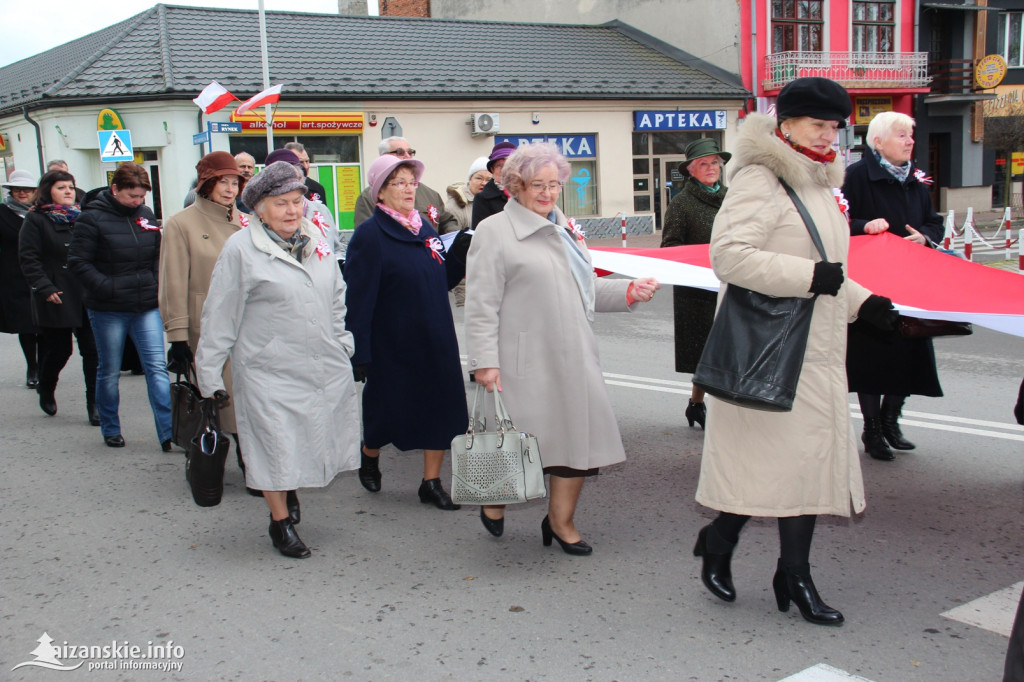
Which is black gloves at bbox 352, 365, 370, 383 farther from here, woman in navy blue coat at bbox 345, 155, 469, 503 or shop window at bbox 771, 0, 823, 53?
shop window at bbox 771, 0, 823, 53

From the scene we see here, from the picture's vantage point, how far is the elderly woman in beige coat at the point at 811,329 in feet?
11.4

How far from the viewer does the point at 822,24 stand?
104ft

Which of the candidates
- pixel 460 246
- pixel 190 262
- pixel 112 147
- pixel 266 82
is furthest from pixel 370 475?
pixel 266 82

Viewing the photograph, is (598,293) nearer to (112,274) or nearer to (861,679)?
(861,679)

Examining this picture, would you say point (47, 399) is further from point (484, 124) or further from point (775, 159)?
point (484, 124)

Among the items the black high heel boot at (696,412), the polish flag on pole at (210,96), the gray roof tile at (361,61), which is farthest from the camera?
the gray roof tile at (361,61)

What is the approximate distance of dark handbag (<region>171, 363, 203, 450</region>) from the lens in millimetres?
4633

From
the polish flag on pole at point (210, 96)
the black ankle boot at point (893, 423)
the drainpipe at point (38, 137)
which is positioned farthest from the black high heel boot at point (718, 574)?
the drainpipe at point (38, 137)

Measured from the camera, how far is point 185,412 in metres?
4.83

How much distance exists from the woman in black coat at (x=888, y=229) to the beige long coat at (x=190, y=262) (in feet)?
11.8

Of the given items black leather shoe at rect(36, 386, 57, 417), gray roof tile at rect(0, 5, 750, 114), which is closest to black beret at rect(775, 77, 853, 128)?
black leather shoe at rect(36, 386, 57, 417)

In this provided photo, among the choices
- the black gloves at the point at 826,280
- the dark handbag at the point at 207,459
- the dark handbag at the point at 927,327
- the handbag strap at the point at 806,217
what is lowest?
the dark handbag at the point at 207,459

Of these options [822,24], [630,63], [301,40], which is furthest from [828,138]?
[822,24]

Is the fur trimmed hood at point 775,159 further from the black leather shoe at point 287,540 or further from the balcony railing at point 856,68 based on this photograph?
the balcony railing at point 856,68
